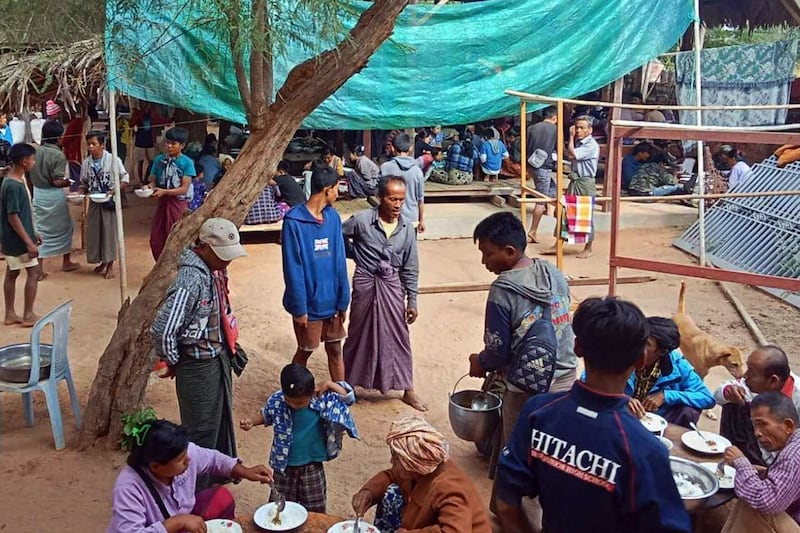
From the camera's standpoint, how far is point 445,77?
31.4ft

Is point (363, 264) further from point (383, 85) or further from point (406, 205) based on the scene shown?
point (383, 85)

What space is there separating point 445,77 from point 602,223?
3.12 m

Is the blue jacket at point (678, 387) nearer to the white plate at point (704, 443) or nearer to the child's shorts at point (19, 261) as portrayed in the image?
the white plate at point (704, 443)

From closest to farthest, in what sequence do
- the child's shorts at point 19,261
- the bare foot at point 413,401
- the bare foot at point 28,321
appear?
the bare foot at point 413,401, the child's shorts at point 19,261, the bare foot at point 28,321

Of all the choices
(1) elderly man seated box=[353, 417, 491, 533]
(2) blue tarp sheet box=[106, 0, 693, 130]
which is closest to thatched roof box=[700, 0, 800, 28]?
(2) blue tarp sheet box=[106, 0, 693, 130]

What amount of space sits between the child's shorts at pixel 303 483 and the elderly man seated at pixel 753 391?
193 centimetres

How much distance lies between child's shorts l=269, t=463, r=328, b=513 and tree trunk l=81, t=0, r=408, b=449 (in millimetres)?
1313

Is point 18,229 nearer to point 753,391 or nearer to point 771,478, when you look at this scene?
point 753,391

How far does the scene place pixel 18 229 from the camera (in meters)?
6.65

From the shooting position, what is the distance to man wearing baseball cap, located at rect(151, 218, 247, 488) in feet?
12.1

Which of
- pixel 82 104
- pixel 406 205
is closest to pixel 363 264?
pixel 406 205

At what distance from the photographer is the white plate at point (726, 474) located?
10.4 feet

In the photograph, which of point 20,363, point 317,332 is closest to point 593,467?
point 317,332

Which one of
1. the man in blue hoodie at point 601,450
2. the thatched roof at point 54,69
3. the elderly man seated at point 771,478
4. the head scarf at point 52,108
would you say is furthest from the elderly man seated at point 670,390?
the head scarf at point 52,108
